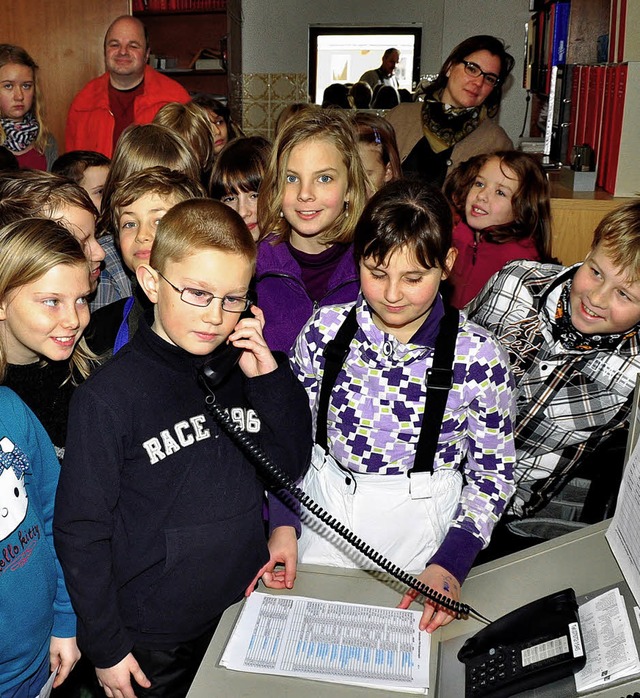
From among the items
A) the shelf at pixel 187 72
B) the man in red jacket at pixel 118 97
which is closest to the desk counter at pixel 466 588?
the man in red jacket at pixel 118 97

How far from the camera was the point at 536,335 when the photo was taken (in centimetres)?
175

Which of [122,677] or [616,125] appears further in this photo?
[616,125]

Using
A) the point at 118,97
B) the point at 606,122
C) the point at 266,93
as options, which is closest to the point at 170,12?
the point at 266,93

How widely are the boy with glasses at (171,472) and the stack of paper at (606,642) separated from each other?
0.50m

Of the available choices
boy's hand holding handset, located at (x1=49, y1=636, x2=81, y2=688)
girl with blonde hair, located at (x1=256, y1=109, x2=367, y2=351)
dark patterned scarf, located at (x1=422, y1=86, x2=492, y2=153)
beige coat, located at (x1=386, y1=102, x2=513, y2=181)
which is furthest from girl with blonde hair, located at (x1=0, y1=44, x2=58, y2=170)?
boy's hand holding handset, located at (x1=49, y1=636, x2=81, y2=688)

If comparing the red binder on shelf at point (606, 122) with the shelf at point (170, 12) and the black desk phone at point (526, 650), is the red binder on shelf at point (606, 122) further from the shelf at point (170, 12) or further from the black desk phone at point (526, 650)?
the shelf at point (170, 12)

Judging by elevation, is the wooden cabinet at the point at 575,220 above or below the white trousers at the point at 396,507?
above

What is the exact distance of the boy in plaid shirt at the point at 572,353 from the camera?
1.62 metres

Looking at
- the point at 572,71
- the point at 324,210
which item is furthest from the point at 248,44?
the point at 324,210

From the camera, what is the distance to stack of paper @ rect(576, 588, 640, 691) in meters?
0.89

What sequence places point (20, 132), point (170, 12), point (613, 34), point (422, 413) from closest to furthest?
point (422, 413)
point (613, 34)
point (20, 132)
point (170, 12)

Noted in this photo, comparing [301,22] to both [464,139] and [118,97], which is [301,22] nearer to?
[118,97]

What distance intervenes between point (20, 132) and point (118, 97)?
1.80ft

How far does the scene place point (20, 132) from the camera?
3455mm
